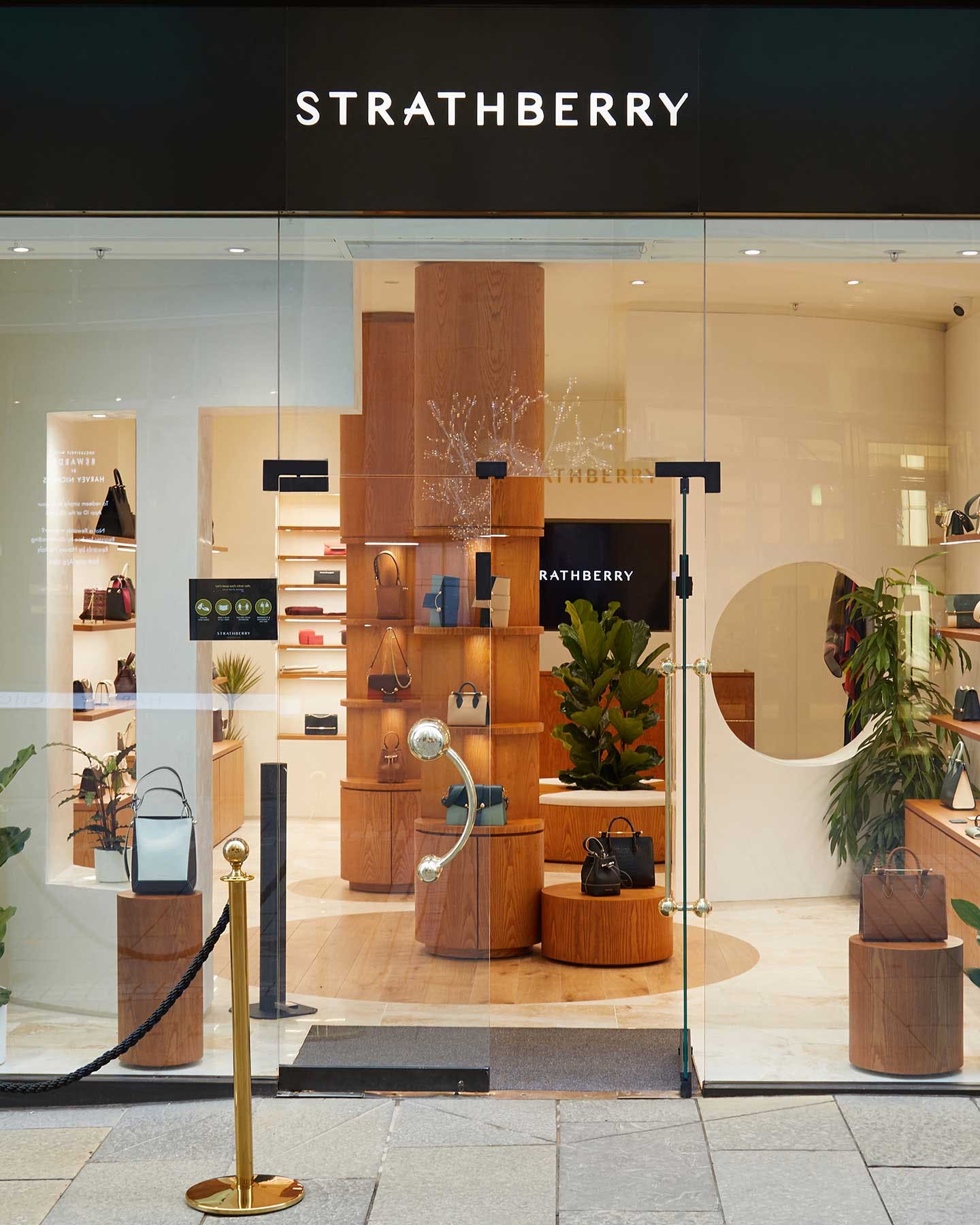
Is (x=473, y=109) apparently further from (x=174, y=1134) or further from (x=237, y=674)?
(x=174, y=1134)

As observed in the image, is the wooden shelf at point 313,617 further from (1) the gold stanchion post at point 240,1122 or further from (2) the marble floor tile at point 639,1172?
(2) the marble floor tile at point 639,1172

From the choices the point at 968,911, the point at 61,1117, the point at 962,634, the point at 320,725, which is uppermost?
the point at 962,634

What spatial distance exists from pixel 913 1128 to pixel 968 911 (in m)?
0.71

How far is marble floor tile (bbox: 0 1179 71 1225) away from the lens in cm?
320

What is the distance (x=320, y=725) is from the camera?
4.19 m

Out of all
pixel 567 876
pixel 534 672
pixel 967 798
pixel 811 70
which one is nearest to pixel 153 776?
pixel 534 672

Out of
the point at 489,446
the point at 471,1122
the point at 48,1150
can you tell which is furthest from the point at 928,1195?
the point at 489,446

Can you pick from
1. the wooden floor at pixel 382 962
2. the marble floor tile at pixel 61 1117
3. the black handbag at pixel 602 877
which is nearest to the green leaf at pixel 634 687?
the black handbag at pixel 602 877

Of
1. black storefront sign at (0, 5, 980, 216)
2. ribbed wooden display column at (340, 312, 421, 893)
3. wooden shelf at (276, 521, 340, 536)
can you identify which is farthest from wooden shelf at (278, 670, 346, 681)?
black storefront sign at (0, 5, 980, 216)

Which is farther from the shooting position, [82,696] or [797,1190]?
[82,696]

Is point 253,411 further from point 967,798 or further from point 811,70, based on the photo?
point 967,798

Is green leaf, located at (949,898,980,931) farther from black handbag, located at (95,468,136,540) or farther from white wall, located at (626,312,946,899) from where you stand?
black handbag, located at (95,468,136,540)

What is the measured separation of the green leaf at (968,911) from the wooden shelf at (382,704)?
184 centimetres

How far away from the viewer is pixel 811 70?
4207 millimetres
